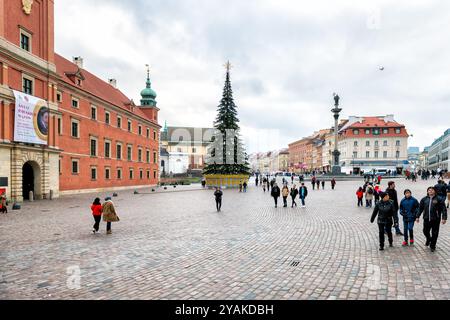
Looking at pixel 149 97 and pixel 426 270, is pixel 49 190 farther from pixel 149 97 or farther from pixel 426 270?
pixel 149 97

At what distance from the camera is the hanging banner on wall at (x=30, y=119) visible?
22.5 meters

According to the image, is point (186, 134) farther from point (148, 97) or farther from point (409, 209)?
point (409, 209)

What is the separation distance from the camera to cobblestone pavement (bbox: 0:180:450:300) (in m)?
5.21

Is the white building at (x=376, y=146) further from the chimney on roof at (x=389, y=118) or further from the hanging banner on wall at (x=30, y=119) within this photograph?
the hanging banner on wall at (x=30, y=119)

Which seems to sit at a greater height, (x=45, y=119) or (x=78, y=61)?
(x=78, y=61)

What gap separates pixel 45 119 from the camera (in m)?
25.2

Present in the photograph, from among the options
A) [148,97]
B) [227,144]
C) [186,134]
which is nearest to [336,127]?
[227,144]

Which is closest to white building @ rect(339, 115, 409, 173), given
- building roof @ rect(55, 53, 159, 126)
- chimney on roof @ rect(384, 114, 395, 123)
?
chimney on roof @ rect(384, 114, 395, 123)

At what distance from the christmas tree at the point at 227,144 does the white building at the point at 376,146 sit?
154 ft

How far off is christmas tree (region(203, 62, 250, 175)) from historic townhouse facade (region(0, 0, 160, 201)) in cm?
1386

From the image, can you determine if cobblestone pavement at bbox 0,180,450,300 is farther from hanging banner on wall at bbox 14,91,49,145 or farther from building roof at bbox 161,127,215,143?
building roof at bbox 161,127,215,143

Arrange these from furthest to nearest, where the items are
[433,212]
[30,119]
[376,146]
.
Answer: [376,146], [30,119], [433,212]

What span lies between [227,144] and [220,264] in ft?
121

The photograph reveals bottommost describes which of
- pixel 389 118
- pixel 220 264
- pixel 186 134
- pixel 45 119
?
pixel 220 264
